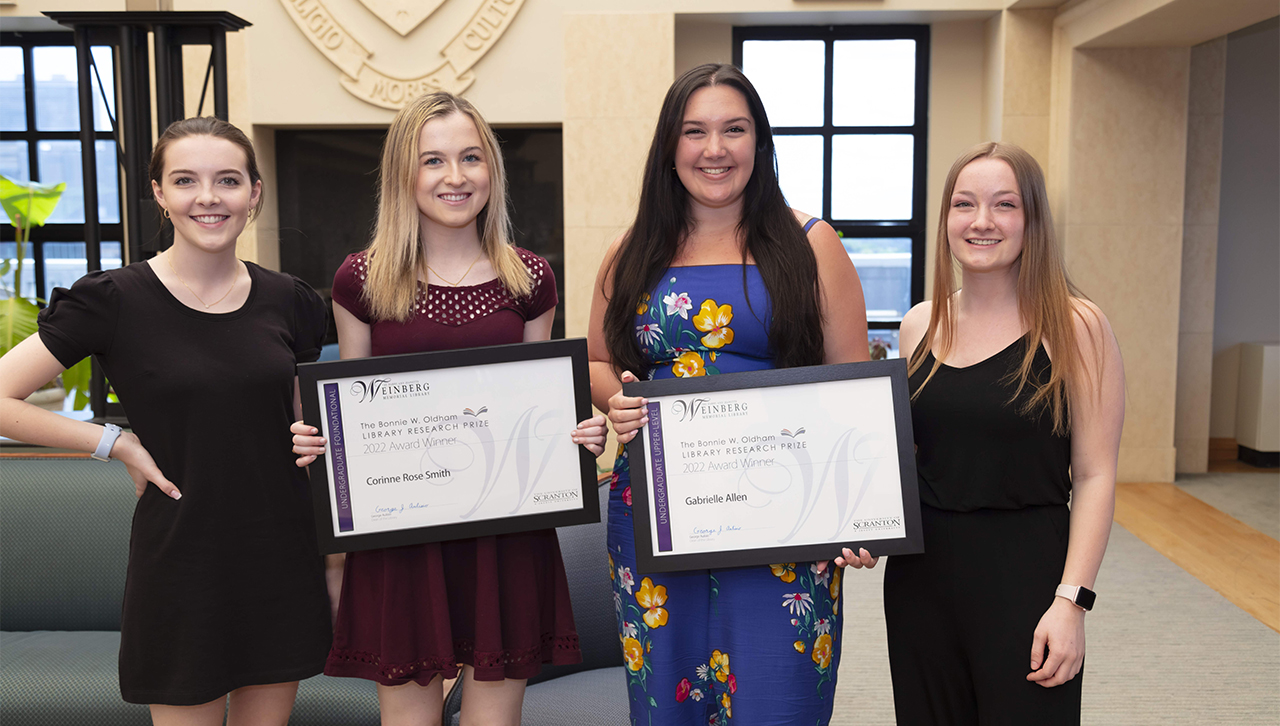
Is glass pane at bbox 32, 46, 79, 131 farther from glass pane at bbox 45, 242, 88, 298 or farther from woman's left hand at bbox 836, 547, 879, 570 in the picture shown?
woman's left hand at bbox 836, 547, 879, 570

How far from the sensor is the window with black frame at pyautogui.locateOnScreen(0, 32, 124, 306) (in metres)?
6.60

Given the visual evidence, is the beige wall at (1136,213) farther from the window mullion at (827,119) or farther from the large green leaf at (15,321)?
the large green leaf at (15,321)

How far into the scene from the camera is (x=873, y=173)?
6.59 meters

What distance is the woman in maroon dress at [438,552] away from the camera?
62.8 inches

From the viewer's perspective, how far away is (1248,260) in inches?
260

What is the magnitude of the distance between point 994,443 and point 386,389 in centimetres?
104

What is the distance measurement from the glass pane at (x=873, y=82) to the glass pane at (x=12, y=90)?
603cm

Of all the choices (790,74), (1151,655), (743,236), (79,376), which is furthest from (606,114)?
(743,236)

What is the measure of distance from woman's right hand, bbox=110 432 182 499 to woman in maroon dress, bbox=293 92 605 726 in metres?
0.23

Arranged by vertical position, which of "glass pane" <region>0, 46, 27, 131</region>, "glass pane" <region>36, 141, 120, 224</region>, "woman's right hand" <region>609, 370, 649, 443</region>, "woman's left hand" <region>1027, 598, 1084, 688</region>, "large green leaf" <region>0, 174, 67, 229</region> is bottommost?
"woman's left hand" <region>1027, 598, 1084, 688</region>

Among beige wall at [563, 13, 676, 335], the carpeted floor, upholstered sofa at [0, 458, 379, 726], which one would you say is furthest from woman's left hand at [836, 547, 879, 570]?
beige wall at [563, 13, 676, 335]

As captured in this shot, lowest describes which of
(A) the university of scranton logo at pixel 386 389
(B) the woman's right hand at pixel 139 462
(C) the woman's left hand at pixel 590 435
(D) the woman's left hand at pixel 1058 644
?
(D) the woman's left hand at pixel 1058 644

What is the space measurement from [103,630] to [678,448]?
6.79 feet

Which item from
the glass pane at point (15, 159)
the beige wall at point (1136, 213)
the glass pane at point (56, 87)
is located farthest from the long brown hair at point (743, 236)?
the glass pane at point (15, 159)
